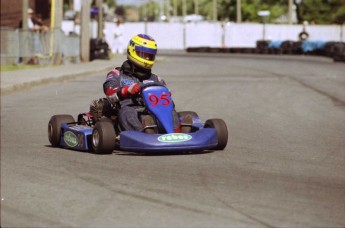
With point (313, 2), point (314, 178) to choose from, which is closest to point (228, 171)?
point (314, 178)

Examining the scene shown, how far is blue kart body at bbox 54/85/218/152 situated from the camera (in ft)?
32.9

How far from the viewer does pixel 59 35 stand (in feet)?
108

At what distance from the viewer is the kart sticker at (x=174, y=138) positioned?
1005 cm

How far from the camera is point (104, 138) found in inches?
399

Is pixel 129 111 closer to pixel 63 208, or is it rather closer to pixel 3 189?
pixel 3 189

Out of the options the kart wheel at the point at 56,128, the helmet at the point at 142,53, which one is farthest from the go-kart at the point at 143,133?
the helmet at the point at 142,53

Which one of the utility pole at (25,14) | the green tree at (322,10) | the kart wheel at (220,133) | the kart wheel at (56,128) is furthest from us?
the green tree at (322,10)

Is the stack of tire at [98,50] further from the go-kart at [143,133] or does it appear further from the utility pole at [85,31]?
the go-kart at [143,133]

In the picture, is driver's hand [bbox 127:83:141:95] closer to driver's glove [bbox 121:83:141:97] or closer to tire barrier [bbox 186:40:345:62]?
driver's glove [bbox 121:83:141:97]

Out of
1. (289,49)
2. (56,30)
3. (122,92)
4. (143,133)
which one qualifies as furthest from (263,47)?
(143,133)

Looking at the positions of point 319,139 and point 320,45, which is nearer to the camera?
point 319,139

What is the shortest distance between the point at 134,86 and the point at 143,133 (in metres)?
0.61

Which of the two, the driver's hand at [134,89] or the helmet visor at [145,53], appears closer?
the driver's hand at [134,89]

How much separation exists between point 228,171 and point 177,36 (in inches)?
2778
